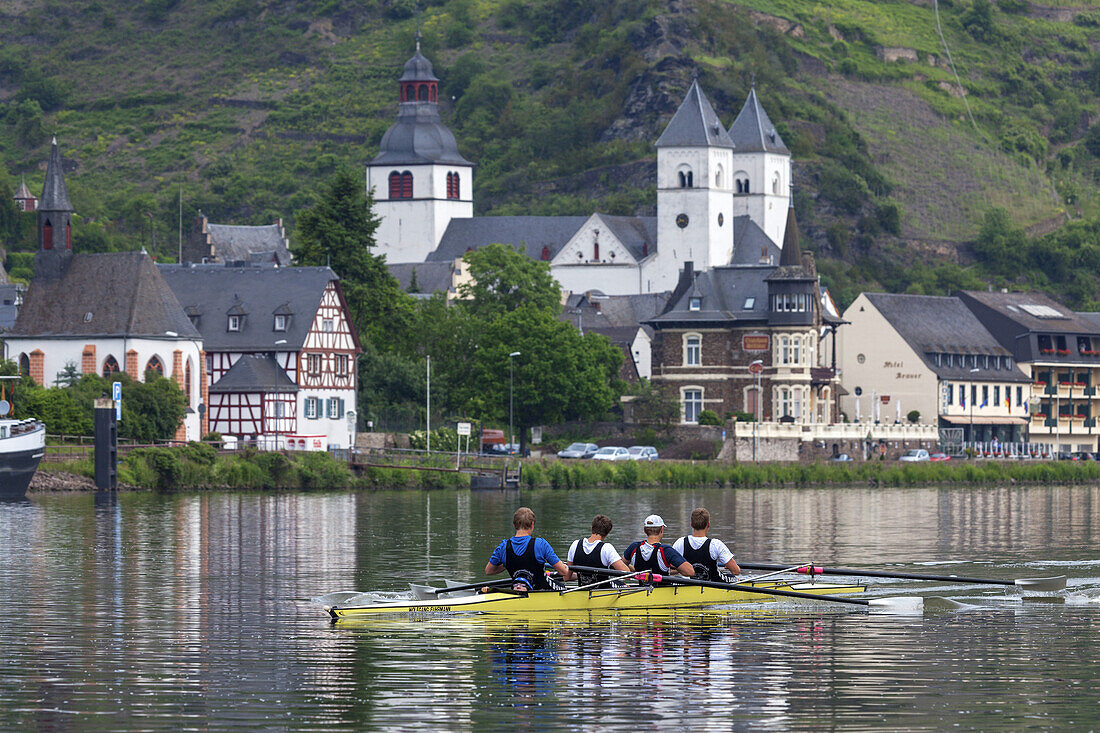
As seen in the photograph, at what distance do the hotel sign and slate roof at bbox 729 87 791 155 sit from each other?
4543 centimetres

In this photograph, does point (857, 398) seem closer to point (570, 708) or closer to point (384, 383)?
point (384, 383)

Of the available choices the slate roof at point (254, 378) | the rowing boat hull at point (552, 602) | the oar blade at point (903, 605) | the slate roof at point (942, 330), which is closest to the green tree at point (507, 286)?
the slate roof at point (254, 378)

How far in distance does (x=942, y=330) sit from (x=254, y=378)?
51621mm

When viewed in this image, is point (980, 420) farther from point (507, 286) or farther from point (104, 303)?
point (104, 303)

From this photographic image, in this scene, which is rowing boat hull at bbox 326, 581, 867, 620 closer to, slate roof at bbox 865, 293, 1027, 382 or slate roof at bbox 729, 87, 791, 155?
slate roof at bbox 865, 293, 1027, 382

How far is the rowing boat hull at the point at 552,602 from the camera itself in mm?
33438

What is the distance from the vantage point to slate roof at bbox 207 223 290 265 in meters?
166

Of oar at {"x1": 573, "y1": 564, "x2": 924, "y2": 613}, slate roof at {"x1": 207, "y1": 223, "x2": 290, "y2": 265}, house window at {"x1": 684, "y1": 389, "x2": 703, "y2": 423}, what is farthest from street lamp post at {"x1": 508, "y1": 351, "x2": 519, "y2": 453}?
oar at {"x1": 573, "y1": 564, "x2": 924, "y2": 613}

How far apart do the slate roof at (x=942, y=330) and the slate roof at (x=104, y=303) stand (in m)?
51.1

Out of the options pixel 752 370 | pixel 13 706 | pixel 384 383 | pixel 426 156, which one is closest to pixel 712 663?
pixel 13 706

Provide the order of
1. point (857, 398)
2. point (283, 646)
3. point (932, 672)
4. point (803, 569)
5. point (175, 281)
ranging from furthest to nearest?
1. point (857, 398)
2. point (175, 281)
3. point (803, 569)
4. point (283, 646)
5. point (932, 672)

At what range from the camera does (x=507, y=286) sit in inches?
4993

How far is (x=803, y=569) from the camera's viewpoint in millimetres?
37031

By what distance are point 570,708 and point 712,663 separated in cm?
429
